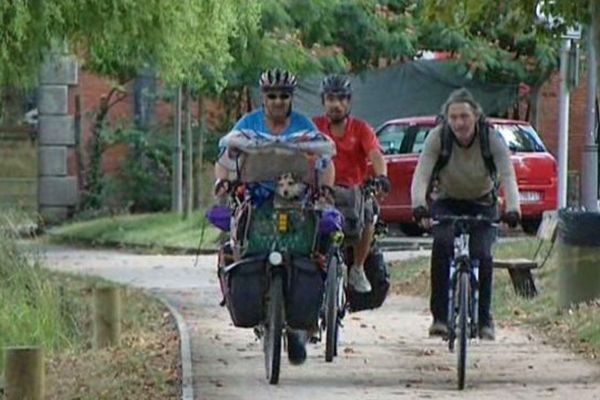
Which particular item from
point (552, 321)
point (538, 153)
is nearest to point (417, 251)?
point (538, 153)

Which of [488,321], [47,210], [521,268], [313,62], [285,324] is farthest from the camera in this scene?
[47,210]

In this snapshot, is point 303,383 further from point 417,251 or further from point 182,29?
point 417,251

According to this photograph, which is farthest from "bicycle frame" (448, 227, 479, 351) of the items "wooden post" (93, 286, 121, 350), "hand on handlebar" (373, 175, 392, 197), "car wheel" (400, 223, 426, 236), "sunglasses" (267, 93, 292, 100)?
"car wheel" (400, 223, 426, 236)

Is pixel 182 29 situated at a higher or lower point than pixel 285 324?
higher

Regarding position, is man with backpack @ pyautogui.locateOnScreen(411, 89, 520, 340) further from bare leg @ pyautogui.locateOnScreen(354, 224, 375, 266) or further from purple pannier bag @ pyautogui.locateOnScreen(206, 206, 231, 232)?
purple pannier bag @ pyautogui.locateOnScreen(206, 206, 231, 232)

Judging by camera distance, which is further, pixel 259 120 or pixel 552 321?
pixel 552 321

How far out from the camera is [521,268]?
662 inches

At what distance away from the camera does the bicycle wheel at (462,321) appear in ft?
35.5

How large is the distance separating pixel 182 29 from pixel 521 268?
4.03 m

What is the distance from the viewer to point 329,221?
10844 mm

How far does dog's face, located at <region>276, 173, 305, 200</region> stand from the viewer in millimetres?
10609

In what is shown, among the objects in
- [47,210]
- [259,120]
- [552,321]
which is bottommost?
[47,210]

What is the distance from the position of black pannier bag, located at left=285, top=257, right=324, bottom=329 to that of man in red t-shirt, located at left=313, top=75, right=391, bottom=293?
3.94ft

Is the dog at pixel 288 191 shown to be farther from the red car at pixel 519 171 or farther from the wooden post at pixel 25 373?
the red car at pixel 519 171
